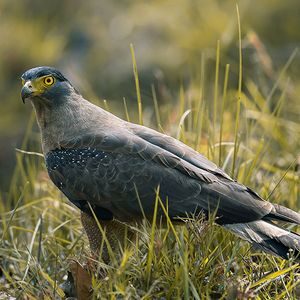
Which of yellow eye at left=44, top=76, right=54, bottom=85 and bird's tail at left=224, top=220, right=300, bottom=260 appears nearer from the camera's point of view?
bird's tail at left=224, top=220, right=300, bottom=260

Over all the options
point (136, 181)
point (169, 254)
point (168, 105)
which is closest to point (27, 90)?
point (136, 181)

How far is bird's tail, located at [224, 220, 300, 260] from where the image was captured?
4.21 m

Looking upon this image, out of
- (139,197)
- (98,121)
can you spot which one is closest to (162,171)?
(139,197)

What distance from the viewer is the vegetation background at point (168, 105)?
4.24 meters

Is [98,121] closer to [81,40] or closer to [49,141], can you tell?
[49,141]

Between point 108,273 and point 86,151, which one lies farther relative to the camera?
point 86,151

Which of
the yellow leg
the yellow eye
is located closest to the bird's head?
the yellow eye

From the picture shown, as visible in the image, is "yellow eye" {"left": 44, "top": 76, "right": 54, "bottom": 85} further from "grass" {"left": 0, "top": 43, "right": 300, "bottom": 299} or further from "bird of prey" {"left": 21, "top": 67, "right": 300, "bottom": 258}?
"grass" {"left": 0, "top": 43, "right": 300, "bottom": 299}

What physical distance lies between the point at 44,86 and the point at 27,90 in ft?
0.43

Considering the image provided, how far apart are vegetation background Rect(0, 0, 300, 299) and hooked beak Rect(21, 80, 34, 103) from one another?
0.47 m

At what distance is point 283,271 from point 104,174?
1.18m

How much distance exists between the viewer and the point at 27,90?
16.3ft

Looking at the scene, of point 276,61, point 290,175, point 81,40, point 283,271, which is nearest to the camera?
point 283,271

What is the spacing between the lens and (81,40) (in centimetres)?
1334
